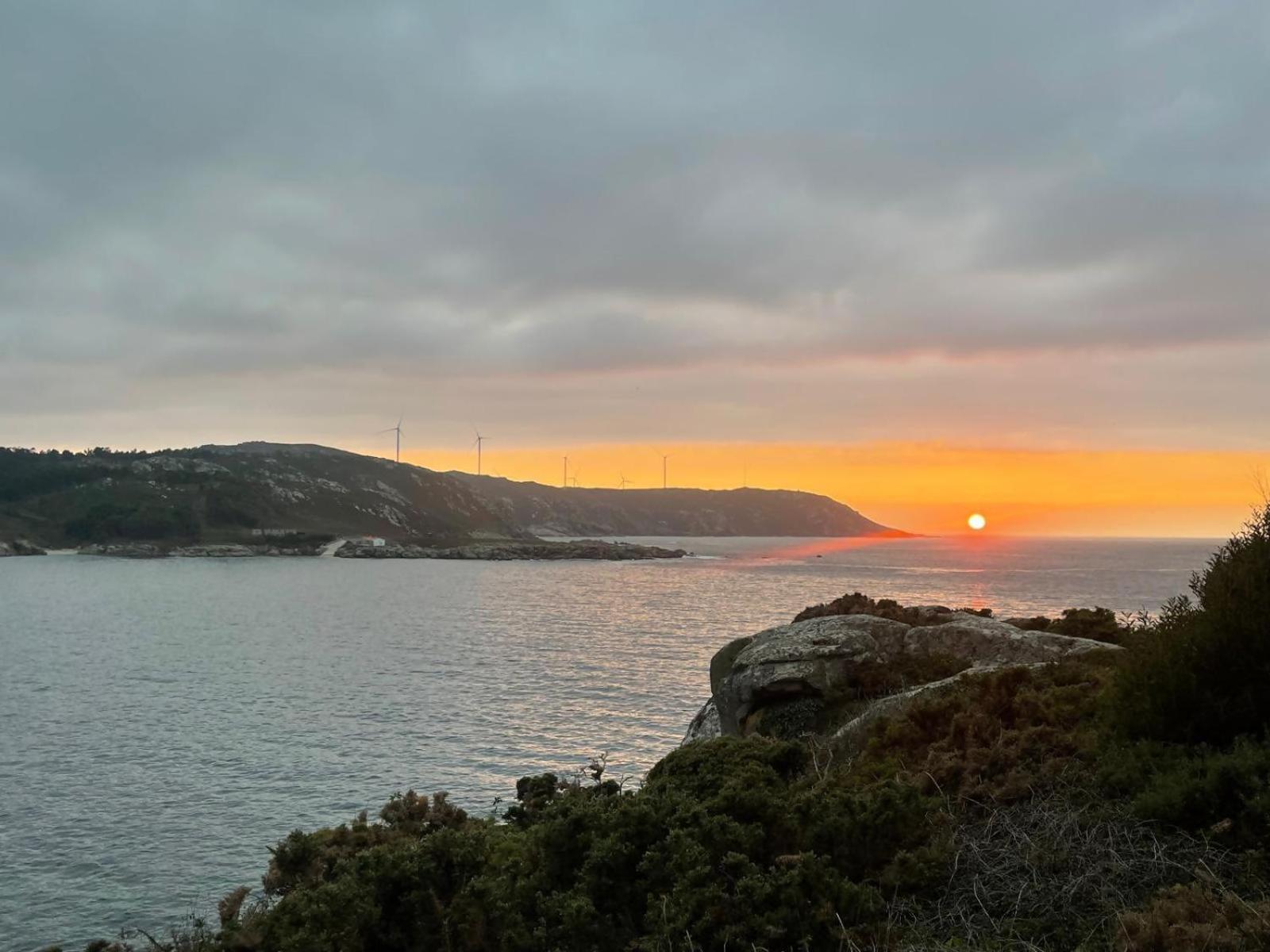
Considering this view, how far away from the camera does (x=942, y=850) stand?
340 inches

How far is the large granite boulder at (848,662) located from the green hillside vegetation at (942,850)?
18.8ft

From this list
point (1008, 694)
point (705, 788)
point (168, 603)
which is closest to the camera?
point (705, 788)

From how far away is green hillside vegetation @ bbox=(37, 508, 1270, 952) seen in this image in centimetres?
785

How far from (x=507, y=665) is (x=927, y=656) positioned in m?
33.8

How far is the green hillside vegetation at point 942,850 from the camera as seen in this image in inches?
309

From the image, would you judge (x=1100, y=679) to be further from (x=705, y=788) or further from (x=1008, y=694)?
(x=705, y=788)

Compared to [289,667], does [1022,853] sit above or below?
above

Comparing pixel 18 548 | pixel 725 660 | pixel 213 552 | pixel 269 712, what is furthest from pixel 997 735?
pixel 18 548

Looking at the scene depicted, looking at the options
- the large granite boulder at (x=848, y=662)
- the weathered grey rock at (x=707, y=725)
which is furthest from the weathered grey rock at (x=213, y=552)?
the large granite boulder at (x=848, y=662)

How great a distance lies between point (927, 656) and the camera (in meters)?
17.9

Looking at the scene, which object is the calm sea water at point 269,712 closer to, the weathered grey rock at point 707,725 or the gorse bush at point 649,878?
the weathered grey rock at point 707,725

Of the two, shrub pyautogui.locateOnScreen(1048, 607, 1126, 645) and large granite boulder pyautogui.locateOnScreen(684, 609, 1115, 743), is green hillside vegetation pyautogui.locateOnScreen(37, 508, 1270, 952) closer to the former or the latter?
large granite boulder pyautogui.locateOnScreen(684, 609, 1115, 743)

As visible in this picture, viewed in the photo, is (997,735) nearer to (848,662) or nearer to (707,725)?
(848,662)

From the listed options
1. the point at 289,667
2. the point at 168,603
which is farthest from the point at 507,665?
the point at 168,603
